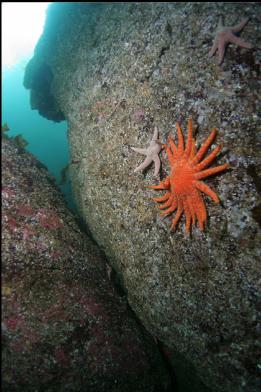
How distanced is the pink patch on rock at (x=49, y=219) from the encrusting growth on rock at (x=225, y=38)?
3.45 metres

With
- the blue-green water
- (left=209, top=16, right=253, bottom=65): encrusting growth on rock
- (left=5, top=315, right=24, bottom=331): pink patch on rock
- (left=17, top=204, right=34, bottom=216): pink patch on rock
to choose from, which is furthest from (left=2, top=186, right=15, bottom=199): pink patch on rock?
the blue-green water

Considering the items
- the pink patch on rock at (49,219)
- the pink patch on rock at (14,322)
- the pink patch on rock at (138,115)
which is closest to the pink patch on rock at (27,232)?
the pink patch on rock at (49,219)

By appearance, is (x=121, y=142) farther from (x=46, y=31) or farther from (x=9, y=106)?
(x=9, y=106)

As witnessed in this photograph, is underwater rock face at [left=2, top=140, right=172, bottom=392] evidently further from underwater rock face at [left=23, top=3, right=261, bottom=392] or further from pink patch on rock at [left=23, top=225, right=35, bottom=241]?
underwater rock face at [left=23, top=3, right=261, bottom=392]

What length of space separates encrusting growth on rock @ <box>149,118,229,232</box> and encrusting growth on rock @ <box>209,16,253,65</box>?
1004 mm

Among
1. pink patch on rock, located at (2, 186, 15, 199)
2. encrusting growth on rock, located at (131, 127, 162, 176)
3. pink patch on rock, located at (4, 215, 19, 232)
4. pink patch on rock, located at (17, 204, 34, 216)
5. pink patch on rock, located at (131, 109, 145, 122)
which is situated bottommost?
pink patch on rock, located at (4, 215, 19, 232)

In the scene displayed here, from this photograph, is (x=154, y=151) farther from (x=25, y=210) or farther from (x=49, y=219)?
(x=25, y=210)

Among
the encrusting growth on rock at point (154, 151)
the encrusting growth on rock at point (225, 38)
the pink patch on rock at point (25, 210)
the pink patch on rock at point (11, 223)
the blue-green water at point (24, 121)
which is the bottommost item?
the blue-green water at point (24, 121)

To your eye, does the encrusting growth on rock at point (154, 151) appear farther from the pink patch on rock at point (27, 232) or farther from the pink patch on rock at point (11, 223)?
the pink patch on rock at point (11, 223)

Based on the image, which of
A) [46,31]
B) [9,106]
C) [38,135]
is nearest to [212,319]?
[46,31]

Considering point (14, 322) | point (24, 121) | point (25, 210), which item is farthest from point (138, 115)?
point (24, 121)

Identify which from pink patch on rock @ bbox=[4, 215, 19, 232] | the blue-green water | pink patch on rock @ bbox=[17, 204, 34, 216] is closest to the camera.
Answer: pink patch on rock @ bbox=[4, 215, 19, 232]

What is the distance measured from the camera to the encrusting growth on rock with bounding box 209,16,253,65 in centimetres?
333

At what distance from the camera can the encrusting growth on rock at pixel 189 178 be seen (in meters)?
3.27
